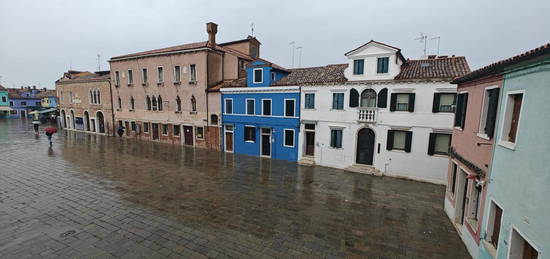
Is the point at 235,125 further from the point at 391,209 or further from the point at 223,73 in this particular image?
the point at 391,209

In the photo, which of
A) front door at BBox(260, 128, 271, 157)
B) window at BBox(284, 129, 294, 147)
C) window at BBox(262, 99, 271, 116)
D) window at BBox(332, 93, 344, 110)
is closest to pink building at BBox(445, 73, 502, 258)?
window at BBox(332, 93, 344, 110)

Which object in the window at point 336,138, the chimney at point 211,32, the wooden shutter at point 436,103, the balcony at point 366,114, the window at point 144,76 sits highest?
the chimney at point 211,32

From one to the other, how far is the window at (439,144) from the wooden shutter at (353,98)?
469cm

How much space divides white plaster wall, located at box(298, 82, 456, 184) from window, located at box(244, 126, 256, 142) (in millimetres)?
4505

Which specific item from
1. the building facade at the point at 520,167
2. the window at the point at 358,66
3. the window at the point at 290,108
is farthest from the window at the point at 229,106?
the building facade at the point at 520,167

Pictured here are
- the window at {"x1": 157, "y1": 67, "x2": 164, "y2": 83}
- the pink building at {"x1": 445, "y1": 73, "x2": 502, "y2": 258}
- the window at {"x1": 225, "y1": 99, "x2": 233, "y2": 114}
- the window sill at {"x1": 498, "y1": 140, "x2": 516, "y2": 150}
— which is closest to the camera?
the window sill at {"x1": 498, "y1": 140, "x2": 516, "y2": 150}

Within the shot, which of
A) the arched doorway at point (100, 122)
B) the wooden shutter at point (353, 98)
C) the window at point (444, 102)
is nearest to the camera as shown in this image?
the window at point (444, 102)

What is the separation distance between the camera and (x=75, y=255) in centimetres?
678

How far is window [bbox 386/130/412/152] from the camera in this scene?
47.6 ft

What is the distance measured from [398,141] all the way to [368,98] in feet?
10.9

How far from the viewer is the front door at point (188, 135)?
24406 millimetres

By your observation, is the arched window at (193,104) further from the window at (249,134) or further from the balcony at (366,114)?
the balcony at (366,114)

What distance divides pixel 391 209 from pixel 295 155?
8.96 meters

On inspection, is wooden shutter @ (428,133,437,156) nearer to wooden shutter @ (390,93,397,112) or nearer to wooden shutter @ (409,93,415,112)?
wooden shutter @ (409,93,415,112)
